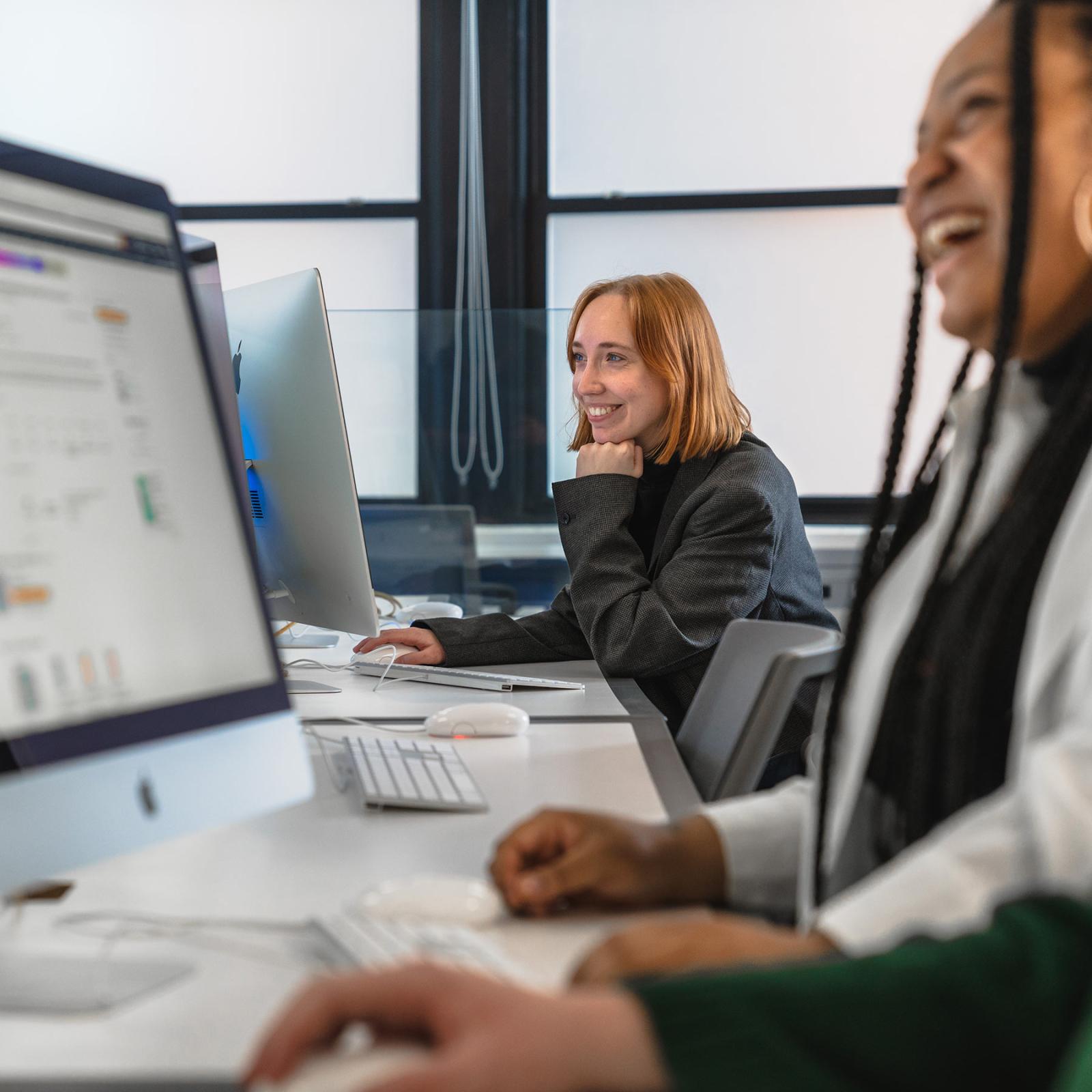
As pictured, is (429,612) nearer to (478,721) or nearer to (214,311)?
(478,721)

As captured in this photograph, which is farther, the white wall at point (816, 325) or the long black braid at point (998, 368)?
the white wall at point (816, 325)

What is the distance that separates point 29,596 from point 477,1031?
35 cm

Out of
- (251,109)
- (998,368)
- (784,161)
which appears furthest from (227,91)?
(998,368)

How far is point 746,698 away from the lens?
1168mm

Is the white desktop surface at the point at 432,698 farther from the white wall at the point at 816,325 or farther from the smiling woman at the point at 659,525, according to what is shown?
the white wall at the point at 816,325

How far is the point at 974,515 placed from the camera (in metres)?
0.80

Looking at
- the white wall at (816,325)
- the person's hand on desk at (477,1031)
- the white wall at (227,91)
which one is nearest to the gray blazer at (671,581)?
the person's hand on desk at (477,1031)

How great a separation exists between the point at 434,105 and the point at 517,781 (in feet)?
8.85

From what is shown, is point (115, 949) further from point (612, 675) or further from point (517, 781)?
point (612, 675)

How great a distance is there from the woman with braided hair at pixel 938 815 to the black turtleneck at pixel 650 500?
110 centimetres

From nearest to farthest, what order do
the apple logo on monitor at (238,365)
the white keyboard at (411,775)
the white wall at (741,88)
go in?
1. the white keyboard at (411,775)
2. the apple logo on monitor at (238,365)
3. the white wall at (741,88)

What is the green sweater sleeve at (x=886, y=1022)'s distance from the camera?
0.46 m

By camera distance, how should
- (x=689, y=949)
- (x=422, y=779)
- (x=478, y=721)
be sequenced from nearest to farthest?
(x=689, y=949) → (x=422, y=779) → (x=478, y=721)

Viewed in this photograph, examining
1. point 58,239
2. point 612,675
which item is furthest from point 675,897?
point 612,675
